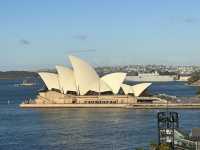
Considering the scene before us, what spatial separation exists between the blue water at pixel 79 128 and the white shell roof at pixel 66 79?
3.94m

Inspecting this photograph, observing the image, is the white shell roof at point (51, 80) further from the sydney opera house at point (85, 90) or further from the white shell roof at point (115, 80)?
the white shell roof at point (115, 80)

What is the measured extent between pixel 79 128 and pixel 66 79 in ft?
70.5

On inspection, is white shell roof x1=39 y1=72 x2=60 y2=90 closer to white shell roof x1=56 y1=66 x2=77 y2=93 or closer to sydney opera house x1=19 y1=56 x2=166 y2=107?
sydney opera house x1=19 y1=56 x2=166 y2=107

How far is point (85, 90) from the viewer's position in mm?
62312

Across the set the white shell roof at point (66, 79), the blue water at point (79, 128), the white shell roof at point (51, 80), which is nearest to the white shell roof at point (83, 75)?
the white shell roof at point (66, 79)

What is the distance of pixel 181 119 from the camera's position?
4578 cm

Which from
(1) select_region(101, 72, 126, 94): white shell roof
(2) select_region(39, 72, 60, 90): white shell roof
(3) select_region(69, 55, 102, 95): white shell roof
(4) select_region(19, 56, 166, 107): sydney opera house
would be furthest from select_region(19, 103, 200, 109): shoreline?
(1) select_region(101, 72, 126, 94): white shell roof

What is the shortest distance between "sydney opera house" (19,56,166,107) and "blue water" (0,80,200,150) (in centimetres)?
339

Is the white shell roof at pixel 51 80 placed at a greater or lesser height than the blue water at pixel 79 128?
greater

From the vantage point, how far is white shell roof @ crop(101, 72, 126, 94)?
6213 cm

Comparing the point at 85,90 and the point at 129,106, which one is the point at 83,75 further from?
the point at 129,106

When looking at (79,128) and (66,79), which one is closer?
(79,128)

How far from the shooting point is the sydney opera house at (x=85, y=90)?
61.0 metres

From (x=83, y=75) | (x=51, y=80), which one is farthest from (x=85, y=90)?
(x=51, y=80)
